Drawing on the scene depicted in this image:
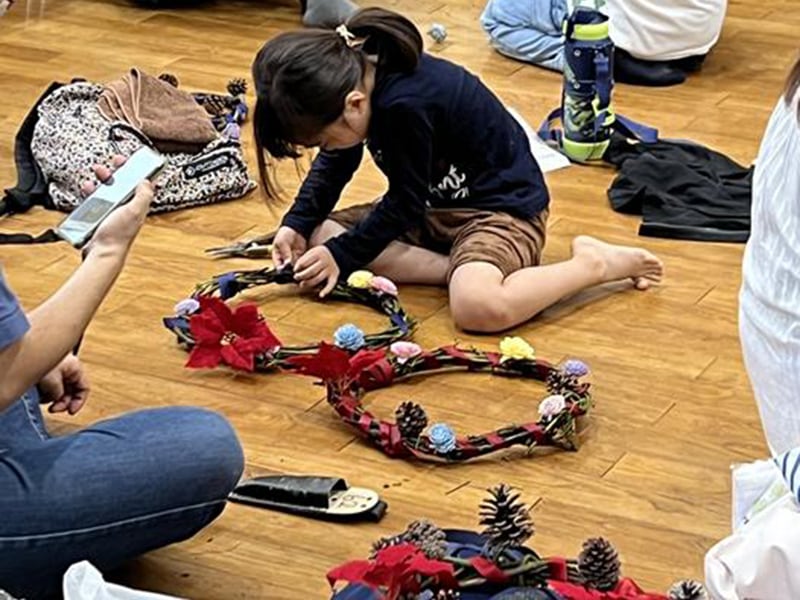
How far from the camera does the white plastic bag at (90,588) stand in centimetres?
159

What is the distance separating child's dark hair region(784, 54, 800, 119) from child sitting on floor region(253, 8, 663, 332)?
864 mm

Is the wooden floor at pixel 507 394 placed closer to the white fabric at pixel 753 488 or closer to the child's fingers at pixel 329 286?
the child's fingers at pixel 329 286

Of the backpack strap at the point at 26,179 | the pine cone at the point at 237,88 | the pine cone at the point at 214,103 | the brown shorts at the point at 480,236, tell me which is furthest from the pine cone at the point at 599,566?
the pine cone at the point at 237,88

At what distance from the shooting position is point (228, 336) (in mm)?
2344

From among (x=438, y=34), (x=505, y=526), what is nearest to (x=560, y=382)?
(x=505, y=526)

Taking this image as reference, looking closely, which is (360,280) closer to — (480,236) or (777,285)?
(480,236)

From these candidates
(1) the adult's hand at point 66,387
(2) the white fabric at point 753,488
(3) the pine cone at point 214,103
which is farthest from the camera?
(3) the pine cone at point 214,103

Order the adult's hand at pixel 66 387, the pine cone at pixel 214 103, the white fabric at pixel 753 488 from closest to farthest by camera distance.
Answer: the white fabric at pixel 753 488 → the adult's hand at pixel 66 387 → the pine cone at pixel 214 103

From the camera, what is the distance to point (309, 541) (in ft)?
6.29

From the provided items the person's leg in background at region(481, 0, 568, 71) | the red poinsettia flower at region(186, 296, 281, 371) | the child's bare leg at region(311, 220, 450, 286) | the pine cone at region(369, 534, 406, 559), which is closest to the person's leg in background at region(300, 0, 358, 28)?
the person's leg in background at region(481, 0, 568, 71)

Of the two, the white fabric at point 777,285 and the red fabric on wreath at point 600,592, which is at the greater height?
the white fabric at point 777,285

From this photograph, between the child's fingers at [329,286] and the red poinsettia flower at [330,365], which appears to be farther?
the child's fingers at [329,286]

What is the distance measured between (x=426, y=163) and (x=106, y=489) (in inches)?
37.4

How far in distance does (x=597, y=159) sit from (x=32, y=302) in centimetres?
115
